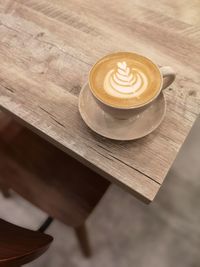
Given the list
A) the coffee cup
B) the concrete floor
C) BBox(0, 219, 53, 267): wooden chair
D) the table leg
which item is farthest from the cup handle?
the concrete floor

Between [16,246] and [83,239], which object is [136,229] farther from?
[16,246]

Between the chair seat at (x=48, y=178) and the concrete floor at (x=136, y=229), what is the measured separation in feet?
1.44

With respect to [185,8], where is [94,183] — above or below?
below

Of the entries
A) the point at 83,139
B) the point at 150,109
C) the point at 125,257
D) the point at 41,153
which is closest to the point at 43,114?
the point at 83,139

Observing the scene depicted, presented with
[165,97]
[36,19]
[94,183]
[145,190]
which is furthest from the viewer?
[94,183]

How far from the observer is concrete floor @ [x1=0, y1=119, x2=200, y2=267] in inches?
44.3

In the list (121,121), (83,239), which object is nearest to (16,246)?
(121,121)

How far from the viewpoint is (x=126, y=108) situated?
48 cm

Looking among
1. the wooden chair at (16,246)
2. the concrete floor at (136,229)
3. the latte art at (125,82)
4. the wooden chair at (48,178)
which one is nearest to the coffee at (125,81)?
the latte art at (125,82)

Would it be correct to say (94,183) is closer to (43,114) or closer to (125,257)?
(43,114)

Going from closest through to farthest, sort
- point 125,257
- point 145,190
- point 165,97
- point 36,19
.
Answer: point 145,190, point 165,97, point 36,19, point 125,257

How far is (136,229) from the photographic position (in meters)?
1.18

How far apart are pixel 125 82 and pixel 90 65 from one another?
0.49 feet

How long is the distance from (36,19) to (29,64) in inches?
5.7
